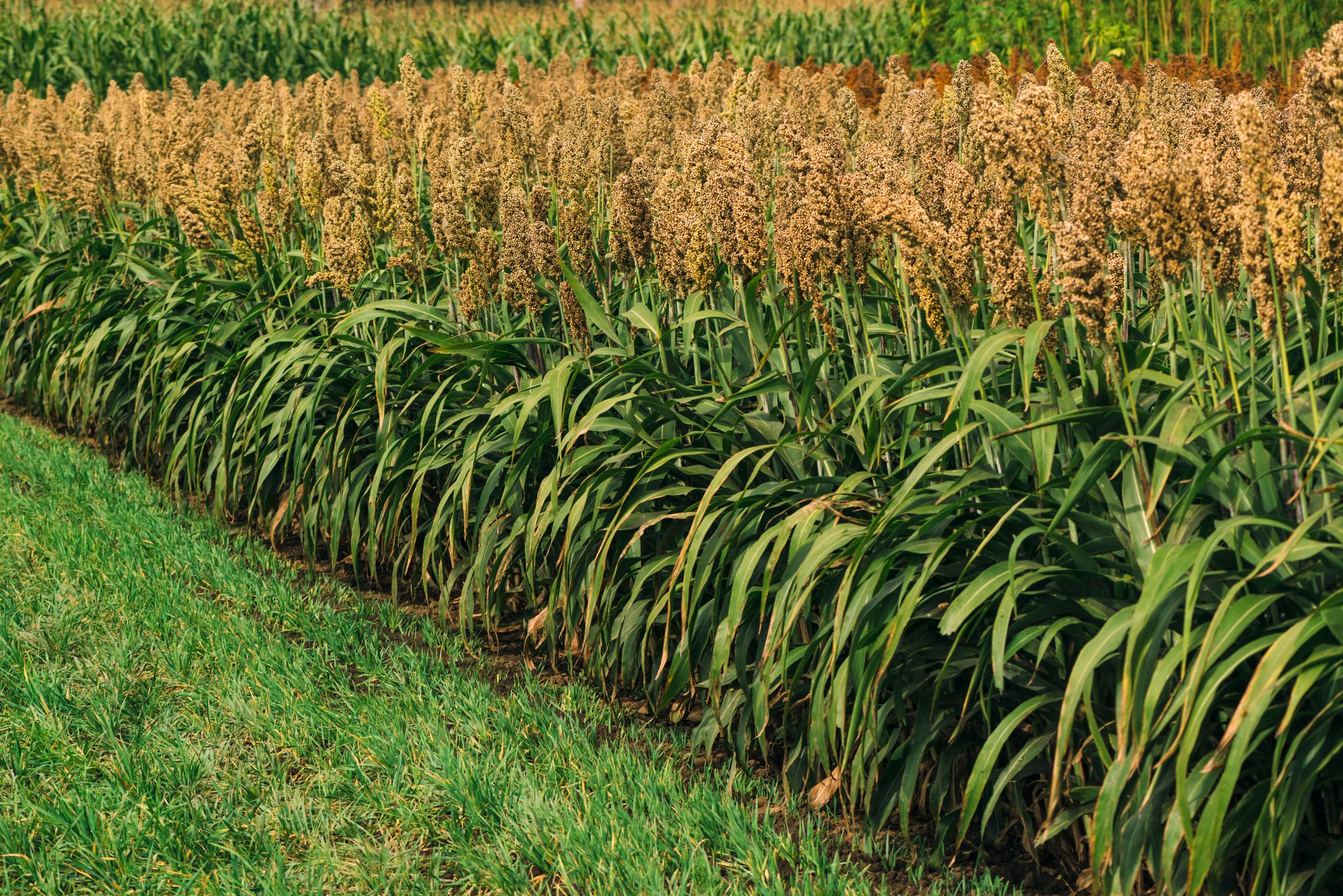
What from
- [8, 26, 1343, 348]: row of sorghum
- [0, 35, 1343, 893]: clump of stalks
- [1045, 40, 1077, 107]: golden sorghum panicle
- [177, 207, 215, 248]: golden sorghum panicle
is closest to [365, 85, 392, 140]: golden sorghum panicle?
[8, 26, 1343, 348]: row of sorghum

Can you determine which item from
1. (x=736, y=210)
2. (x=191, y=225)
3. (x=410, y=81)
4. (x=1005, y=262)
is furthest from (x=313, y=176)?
(x=1005, y=262)

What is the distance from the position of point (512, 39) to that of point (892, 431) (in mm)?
17586

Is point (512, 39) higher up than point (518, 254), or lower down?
higher up

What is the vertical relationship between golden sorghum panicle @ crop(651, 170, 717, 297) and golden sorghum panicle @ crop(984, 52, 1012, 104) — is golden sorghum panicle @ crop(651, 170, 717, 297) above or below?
below

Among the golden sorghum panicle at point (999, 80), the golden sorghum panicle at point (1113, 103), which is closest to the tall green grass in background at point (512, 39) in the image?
the golden sorghum panicle at point (999, 80)

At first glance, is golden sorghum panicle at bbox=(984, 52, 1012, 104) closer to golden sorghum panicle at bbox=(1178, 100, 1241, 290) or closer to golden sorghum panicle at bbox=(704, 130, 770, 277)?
golden sorghum panicle at bbox=(704, 130, 770, 277)

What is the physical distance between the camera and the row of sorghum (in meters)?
2.95

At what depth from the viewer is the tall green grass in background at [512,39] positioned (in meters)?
12.6

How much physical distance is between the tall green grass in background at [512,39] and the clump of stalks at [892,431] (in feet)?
23.0

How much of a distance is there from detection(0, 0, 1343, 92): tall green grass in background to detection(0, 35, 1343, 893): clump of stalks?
7.00 metres

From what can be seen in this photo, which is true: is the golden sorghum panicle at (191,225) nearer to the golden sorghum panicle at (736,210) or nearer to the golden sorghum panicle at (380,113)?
the golden sorghum panicle at (380,113)

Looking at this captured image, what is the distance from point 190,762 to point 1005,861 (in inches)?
93.3

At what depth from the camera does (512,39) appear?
19969mm

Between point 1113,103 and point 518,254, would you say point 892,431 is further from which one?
point 1113,103
